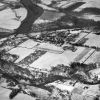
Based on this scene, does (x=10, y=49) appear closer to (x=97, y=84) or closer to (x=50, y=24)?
(x=50, y=24)

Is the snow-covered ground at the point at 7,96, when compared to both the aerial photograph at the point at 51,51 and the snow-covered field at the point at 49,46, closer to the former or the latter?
the aerial photograph at the point at 51,51

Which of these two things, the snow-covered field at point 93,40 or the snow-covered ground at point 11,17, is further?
the snow-covered ground at point 11,17

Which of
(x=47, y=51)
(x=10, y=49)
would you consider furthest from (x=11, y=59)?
(x=47, y=51)

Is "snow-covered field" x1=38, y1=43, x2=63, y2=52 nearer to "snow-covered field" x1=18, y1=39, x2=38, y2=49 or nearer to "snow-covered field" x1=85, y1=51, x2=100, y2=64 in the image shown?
"snow-covered field" x1=18, y1=39, x2=38, y2=49

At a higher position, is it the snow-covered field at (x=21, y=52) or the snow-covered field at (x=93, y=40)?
the snow-covered field at (x=93, y=40)

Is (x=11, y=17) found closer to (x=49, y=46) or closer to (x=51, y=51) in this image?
(x=49, y=46)

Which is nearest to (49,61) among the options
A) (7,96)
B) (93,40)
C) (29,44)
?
(29,44)

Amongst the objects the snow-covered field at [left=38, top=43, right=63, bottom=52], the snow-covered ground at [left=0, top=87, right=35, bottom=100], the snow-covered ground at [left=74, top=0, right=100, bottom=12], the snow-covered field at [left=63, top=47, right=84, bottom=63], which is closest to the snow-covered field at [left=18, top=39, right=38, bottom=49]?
the snow-covered field at [left=38, top=43, right=63, bottom=52]

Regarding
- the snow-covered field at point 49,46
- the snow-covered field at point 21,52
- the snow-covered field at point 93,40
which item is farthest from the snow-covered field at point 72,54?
the snow-covered field at point 21,52
